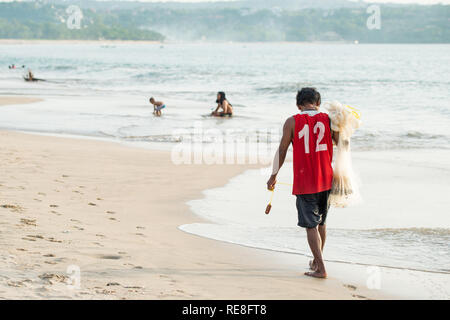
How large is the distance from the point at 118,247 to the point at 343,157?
86.7 inches

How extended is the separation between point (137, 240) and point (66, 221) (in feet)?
2.85

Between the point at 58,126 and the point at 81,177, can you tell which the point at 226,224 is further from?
the point at 58,126

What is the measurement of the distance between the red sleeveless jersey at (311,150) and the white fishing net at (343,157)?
0.37ft

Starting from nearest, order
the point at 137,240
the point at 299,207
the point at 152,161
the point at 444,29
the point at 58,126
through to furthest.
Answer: the point at 299,207 < the point at 137,240 < the point at 152,161 < the point at 58,126 < the point at 444,29

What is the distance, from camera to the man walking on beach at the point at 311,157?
4.59 metres

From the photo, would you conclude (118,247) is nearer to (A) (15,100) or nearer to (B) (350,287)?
(B) (350,287)

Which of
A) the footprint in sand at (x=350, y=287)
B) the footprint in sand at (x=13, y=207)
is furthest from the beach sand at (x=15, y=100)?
the footprint in sand at (x=350, y=287)

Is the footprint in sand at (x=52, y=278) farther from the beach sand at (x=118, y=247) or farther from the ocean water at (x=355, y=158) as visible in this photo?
the ocean water at (x=355, y=158)

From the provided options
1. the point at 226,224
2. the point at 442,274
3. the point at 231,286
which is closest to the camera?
the point at 231,286

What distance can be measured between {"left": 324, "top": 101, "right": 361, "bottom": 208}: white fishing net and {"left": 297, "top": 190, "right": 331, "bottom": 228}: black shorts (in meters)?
0.10

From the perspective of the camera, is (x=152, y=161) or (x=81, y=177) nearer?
(x=81, y=177)

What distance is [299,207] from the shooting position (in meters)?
4.74

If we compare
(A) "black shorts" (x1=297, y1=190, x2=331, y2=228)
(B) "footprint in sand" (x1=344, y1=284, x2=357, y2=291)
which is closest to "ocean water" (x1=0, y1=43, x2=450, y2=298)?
(B) "footprint in sand" (x1=344, y1=284, x2=357, y2=291)

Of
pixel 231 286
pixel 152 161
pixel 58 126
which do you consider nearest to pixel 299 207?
pixel 231 286
